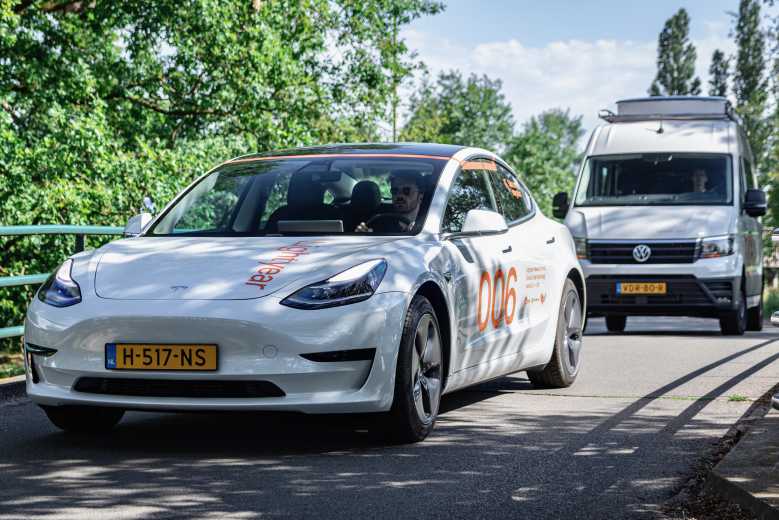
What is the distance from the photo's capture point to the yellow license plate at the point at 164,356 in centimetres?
622

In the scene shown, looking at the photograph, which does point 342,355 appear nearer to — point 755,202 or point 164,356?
point 164,356

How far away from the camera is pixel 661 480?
5824 mm

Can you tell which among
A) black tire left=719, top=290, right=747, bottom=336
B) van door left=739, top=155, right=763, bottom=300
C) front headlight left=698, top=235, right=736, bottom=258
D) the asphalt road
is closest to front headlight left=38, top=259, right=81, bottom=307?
the asphalt road

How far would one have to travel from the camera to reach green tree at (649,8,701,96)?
99000mm

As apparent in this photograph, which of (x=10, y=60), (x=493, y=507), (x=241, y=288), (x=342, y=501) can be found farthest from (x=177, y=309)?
(x=10, y=60)

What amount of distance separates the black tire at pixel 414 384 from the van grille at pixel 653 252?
28.5 ft

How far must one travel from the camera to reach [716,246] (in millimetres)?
15188

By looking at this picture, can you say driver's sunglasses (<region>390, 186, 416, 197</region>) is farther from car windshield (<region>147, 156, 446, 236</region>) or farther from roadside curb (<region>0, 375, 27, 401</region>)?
roadside curb (<region>0, 375, 27, 401</region>)

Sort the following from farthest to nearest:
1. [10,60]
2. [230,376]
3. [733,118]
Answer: [10,60], [733,118], [230,376]

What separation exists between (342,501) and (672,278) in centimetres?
1054

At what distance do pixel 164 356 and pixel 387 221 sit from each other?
1.71 m

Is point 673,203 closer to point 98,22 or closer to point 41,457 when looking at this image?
point 98,22

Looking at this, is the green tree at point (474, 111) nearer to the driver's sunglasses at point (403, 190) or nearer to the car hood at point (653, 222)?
the car hood at point (653, 222)

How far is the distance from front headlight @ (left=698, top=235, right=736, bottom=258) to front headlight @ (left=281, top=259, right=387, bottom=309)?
9413 millimetres
